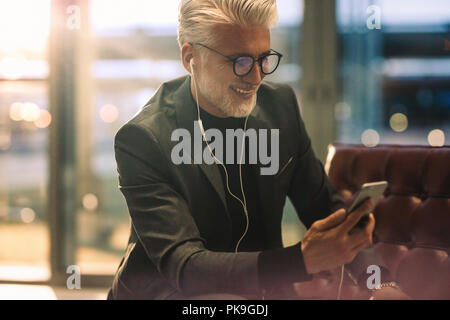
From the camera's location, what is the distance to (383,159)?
1.50m

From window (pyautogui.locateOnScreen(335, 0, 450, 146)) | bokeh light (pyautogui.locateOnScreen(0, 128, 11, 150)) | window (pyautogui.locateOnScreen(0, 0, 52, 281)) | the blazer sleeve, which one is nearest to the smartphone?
the blazer sleeve

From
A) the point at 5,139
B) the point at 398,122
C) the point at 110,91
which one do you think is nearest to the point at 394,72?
the point at 398,122

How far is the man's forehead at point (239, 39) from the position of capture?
1.16 meters

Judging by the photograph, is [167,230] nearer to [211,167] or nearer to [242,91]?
[211,167]

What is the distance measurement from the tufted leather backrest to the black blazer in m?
0.22

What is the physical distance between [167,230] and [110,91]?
211cm

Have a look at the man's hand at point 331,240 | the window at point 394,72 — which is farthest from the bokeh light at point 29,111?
the man's hand at point 331,240

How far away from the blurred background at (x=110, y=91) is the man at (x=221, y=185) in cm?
116

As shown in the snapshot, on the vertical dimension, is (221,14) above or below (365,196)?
above

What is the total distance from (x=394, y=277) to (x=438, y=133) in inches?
54.4

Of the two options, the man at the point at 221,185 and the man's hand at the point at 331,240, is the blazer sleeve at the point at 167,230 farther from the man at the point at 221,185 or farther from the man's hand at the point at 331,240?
the man's hand at the point at 331,240

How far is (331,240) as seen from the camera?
0.97 metres

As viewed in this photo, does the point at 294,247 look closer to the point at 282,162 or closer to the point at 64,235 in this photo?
the point at 282,162

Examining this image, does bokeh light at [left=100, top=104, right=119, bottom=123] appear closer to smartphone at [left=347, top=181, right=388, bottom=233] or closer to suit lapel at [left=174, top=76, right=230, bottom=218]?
suit lapel at [left=174, top=76, right=230, bottom=218]
